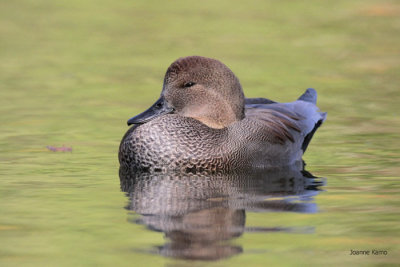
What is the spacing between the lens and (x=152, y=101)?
1201cm

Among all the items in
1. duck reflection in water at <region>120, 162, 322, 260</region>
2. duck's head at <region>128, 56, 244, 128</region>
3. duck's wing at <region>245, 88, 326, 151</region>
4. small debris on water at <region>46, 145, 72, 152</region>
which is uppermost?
duck's head at <region>128, 56, 244, 128</region>

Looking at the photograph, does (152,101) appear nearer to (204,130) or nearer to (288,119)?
(288,119)

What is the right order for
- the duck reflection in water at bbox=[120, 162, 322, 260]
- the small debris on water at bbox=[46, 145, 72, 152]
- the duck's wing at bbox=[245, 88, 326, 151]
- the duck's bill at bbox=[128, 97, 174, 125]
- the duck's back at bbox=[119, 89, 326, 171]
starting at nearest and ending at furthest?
the duck reflection in water at bbox=[120, 162, 322, 260] → the duck's back at bbox=[119, 89, 326, 171] → the duck's bill at bbox=[128, 97, 174, 125] → the duck's wing at bbox=[245, 88, 326, 151] → the small debris on water at bbox=[46, 145, 72, 152]

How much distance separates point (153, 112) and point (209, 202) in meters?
1.94

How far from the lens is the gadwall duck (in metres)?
8.30

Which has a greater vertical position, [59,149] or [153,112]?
[153,112]

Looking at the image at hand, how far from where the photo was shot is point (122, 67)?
14.2 meters

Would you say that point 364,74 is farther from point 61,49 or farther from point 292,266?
point 292,266

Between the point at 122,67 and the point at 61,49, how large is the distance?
1.69 metres

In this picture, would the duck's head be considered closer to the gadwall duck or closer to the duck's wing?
the gadwall duck

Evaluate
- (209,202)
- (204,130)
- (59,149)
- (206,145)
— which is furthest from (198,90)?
(209,202)

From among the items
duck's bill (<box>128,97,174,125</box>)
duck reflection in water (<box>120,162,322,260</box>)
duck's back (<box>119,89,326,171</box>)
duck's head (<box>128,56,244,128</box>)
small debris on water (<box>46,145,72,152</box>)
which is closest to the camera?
duck reflection in water (<box>120,162,322,260</box>)

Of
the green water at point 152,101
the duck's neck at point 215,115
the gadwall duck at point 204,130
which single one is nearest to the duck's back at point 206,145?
the gadwall duck at point 204,130

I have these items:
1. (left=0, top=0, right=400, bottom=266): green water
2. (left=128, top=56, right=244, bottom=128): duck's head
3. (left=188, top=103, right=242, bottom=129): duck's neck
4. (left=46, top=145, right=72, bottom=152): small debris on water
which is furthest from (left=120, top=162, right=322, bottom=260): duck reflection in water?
(left=46, top=145, right=72, bottom=152): small debris on water
